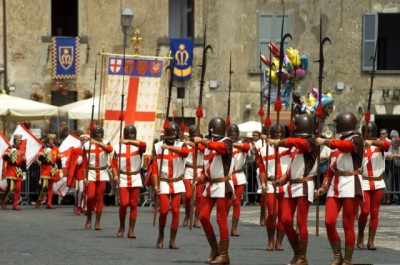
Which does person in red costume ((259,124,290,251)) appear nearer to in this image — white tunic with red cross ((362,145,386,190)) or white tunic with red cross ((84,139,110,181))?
white tunic with red cross ((362,145,386,190))

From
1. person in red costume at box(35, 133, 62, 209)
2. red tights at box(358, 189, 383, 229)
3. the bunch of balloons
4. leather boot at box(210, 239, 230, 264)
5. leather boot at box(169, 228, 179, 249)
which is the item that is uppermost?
the bunch of balloons

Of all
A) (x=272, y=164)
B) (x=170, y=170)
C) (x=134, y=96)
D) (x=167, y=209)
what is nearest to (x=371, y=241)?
(x=272, y=164)

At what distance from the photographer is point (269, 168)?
77.5 ft

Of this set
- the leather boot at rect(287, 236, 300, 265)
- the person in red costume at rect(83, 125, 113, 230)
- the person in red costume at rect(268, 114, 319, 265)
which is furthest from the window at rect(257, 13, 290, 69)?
the leather boot at rect(287, 236, 300, 265)

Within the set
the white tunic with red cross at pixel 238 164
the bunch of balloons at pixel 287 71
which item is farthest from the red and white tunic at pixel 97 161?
the bunch of balloons at pixel 287 71

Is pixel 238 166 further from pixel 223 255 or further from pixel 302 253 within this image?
pixel 302 253

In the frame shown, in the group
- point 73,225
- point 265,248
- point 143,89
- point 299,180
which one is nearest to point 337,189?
point 299,180

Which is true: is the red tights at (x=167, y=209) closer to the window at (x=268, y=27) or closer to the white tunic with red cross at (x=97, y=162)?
the white tunic with red cross at (x=97, y=162)

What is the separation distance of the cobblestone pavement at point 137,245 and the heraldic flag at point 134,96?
10.1 ft

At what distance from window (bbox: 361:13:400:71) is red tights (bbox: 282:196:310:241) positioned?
28335 millimetres

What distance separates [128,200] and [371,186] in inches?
165

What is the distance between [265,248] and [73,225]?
6720mm

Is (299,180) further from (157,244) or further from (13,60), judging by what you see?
(13,60)

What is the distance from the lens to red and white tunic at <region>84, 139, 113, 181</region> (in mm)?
26688
